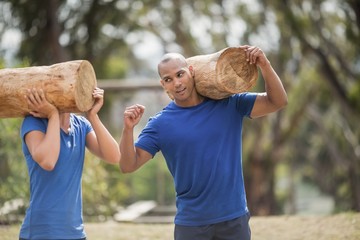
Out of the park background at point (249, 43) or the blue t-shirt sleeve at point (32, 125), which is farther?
the park background at point (249, 43)

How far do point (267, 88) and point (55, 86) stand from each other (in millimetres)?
1292

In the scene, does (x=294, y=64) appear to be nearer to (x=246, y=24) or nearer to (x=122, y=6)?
(x=246, y=24)

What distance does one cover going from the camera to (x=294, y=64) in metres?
21.9

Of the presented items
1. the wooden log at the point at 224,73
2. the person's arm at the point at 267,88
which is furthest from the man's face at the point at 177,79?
the person's arm at the point at 267,88

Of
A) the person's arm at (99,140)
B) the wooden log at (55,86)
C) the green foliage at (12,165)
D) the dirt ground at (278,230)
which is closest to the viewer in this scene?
the wooden log at (55,86)

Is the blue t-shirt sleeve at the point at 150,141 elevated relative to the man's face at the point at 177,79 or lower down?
lower down

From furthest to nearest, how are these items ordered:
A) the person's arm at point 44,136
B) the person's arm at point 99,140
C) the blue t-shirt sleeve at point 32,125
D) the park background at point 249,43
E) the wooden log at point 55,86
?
the park background at point 249,43 < the person's arm at point 99,140 < the wooden log at point 55,86 < the blue t-shirt sleeve at point 32,125 < the person's arm at point 44,136

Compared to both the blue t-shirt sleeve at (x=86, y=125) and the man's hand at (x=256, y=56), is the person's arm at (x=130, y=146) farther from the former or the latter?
the man's hand at (x=256, y=56)

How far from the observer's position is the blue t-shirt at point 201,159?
12.1ft

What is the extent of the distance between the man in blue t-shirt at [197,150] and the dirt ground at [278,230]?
2679mm

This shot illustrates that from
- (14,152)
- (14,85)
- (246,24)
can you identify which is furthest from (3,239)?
(246,24)

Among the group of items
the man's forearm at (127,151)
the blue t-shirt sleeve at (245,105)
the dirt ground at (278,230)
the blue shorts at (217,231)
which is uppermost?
the blue t-shirt sleeve at (245,105)

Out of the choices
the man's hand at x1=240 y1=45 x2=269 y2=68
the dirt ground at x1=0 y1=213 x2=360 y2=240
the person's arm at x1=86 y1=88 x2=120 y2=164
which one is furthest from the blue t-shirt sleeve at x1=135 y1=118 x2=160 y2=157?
the dirt ground at x1=0 y1=213 x2=360 y2=240

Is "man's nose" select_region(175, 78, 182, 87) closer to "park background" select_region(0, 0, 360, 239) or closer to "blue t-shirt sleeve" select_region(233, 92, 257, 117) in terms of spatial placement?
"blue t-shirt sleeve" select_region(233, 92, 257, 117)
